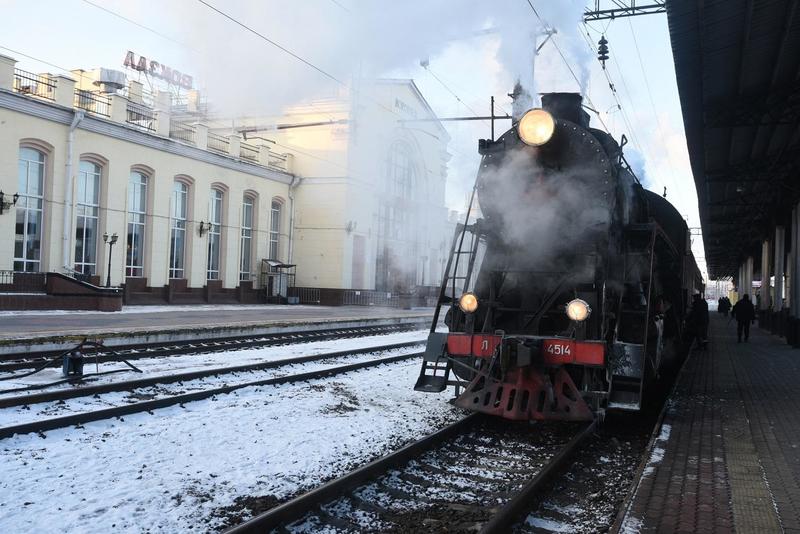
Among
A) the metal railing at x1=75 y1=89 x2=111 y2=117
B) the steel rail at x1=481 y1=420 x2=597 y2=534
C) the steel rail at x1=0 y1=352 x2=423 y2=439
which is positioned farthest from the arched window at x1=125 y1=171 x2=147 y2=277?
the steel rail at x1=481 y1=420 x2=597 y2=534

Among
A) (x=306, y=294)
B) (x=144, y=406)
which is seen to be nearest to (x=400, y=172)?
(x=306, y=294)

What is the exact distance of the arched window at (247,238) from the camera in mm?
31219

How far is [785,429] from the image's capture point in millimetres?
6418

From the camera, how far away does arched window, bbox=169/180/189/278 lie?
27.1 metres

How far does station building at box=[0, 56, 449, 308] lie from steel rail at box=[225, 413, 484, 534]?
30.4 feet

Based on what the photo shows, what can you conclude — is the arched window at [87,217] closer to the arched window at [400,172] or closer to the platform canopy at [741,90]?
the arched window at [400,172]

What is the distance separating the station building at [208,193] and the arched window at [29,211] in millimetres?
37

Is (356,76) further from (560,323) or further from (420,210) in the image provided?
(420,210)

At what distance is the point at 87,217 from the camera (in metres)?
23.4

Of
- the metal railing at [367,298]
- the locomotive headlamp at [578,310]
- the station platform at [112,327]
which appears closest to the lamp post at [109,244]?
the station platform at [112,327]

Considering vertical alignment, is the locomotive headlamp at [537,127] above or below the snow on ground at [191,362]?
above

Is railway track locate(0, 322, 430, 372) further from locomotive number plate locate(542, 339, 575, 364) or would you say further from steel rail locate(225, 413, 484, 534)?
locomotive number plate locate(542, 339, 575, 364)

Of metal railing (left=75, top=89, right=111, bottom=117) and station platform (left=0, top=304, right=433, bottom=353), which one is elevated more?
metal railing (left=75, top=89, right=111, bottom=117)

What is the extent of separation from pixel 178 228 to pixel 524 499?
2591cm
